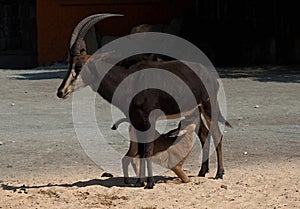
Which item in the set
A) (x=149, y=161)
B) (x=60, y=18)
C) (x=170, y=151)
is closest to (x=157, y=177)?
(x=170, y=151)

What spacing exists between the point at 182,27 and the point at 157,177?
16.0 meters

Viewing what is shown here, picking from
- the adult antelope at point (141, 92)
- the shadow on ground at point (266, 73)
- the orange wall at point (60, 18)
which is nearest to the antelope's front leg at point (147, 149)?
the adult antelope at point (141, 92)

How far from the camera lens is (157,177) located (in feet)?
31.1

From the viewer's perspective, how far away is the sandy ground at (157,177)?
8234mm

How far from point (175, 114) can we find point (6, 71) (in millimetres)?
15490

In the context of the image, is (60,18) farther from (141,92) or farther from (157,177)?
(141,92)

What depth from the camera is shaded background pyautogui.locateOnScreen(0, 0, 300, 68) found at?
24188 millimetres

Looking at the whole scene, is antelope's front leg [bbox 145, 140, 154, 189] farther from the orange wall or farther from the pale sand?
the orange wall

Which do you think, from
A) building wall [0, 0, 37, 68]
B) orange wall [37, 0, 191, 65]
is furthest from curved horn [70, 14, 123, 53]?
building wall [0, 0, 37, 68]

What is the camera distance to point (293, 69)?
73.9 feet

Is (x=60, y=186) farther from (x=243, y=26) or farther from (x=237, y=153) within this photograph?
(x=243, y=26)

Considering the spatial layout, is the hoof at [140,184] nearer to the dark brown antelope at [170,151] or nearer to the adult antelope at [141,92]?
the adult antelope at [141,92]

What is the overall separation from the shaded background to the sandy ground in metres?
6.27

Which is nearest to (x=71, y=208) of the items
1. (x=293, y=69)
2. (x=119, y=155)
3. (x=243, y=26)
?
(x=119, y=155)
